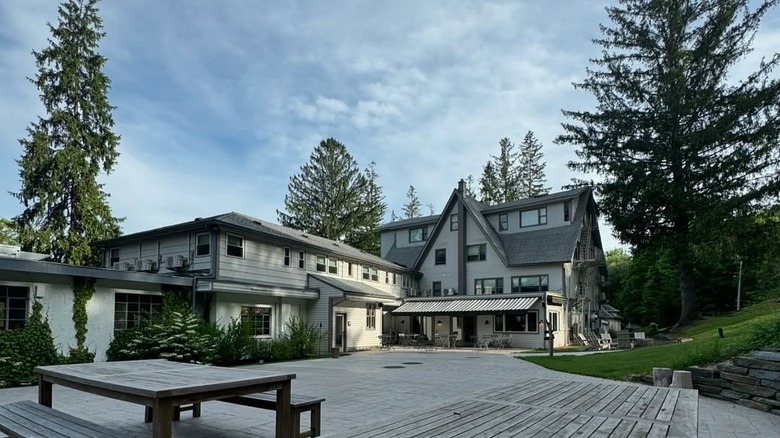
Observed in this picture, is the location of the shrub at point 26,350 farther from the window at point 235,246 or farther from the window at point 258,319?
the window at point 258,319

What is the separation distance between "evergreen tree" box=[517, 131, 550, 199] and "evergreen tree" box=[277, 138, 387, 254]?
1567 cm

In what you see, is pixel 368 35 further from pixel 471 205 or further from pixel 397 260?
pixel 397 260

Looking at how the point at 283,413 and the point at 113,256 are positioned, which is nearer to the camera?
the point at 283,413

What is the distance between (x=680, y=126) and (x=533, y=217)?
965 centimetres

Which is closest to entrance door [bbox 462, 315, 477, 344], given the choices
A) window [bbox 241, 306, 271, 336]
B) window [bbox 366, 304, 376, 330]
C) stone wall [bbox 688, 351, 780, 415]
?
window [bbox 366, 304, 376, 330]

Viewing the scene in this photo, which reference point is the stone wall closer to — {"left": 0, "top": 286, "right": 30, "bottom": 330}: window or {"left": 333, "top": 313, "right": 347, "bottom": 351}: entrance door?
{"left": 0, "top": 286, "right": 30, "bottom": 330}: window

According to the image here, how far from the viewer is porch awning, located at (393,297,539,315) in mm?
26389

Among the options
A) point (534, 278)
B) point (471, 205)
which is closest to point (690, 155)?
point (534, 278)

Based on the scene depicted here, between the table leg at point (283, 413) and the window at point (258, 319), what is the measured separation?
1526 cm

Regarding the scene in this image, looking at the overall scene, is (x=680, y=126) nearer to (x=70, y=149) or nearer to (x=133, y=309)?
(x=133, y=309)

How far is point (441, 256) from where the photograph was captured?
1334 inches

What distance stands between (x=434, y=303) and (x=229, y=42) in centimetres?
1962

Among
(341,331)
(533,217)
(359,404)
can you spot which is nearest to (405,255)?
(533,217)

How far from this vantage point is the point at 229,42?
15430 millimetres
